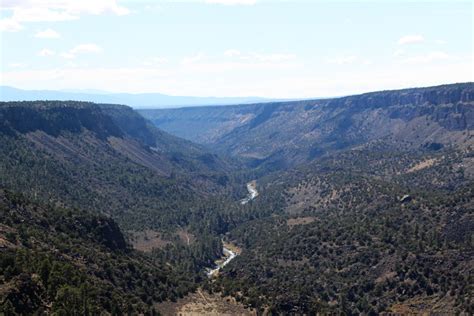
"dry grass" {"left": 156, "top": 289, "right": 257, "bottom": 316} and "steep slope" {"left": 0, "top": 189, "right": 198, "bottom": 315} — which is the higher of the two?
"steep slope" {"left": 0, "top": 189, "right": 198, "bottom": 315}

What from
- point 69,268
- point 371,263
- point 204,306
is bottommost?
point 371,263

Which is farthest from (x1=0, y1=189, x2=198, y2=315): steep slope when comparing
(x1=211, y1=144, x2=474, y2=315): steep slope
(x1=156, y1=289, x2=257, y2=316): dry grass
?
(x1=211, y1=144, x2=474, y2=315): steep slope

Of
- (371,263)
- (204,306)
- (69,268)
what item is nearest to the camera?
(69,268)

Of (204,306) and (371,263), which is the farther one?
(371,263)

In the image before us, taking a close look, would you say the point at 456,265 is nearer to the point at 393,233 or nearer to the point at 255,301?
the point at 393,233

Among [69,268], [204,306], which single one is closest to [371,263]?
[204,306]

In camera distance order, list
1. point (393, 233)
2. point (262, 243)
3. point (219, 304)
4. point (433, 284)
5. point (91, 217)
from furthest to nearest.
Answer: point (262, 243) < point (393, 233) < point (91, 217) < point (433, 284) < point (219, 304)

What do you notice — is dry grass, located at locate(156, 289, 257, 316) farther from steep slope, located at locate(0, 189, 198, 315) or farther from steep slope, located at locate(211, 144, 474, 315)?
steep slope, located at locate(0, 189, 198, 315)

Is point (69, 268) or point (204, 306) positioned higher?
point (69, 268)

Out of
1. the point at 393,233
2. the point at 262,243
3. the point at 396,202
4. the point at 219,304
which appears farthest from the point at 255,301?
the point at 396,202

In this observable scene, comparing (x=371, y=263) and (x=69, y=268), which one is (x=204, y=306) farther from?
(x=371, y=263)

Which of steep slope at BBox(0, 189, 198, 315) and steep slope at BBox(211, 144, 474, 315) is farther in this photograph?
steep slope at BBox(211, 144, 474, 315)
